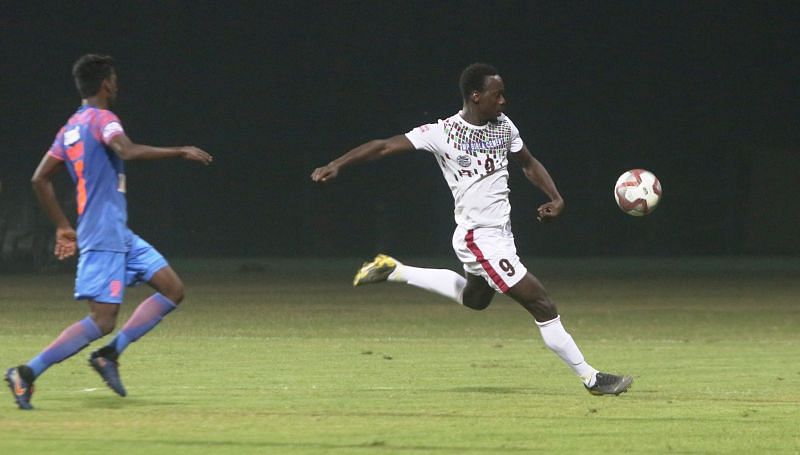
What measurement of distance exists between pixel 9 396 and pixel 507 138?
153 inches

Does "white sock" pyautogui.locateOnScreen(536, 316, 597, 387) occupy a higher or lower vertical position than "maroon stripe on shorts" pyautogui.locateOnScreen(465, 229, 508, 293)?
lower

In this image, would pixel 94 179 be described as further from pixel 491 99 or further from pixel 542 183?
pixel 542 183

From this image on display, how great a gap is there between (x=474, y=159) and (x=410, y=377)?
6.88 ft

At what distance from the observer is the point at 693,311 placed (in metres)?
20.2

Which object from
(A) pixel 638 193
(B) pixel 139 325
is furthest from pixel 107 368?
(A) pixel 638 193

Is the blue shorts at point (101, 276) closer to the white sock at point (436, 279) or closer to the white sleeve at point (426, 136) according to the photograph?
the white sleeve at point (426, 136)

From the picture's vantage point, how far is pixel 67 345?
8.79 metres

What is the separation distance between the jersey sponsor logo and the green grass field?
1657 millimetres

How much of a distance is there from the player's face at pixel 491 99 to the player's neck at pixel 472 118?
6 centimetres

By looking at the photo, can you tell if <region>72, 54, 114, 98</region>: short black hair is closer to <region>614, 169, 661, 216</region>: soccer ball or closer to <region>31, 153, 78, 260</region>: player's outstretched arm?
<region>31, 153, 78, 260</region>: player's outstretched arm

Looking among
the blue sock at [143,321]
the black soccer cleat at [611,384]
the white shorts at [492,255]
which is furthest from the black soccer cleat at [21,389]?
the black soccer cleat at [611,384]

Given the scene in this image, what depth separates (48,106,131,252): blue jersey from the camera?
347 inches

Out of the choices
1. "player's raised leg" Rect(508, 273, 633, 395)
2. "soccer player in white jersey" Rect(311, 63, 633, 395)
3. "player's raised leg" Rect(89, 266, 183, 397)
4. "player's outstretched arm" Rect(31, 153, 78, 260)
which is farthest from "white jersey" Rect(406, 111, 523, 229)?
"player's outstretched arm" Rect(31, 153, 78, 260)

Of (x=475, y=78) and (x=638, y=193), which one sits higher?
(x=475, y=78)
